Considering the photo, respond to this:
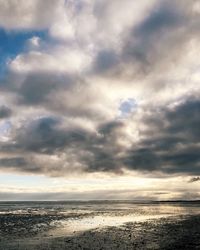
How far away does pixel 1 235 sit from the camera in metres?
51.5

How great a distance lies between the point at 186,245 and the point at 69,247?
39.5 feet

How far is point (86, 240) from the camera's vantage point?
147ft

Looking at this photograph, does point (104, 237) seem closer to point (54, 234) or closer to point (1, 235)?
point (54, 234)

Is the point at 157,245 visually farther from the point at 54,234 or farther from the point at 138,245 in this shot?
the point at 54,234

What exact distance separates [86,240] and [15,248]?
918 centimetres

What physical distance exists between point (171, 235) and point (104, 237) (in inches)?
346

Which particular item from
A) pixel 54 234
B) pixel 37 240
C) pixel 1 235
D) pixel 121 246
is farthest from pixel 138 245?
pixel 1 235

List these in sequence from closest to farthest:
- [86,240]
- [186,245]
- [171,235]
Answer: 1. [186,245]
2. [86,240]
3. [171,235]

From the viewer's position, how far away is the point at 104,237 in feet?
157

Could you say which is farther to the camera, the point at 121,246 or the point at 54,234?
the point at 54,234

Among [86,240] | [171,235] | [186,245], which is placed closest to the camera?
[186,245]

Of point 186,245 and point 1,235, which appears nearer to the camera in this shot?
point 186,245

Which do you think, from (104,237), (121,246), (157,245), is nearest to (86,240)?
(104,237)

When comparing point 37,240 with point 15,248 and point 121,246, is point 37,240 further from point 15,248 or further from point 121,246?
point 121,246
